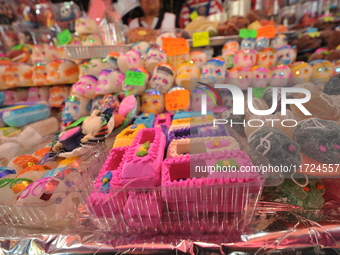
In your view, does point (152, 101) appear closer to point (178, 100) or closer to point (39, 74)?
point (178, 100)

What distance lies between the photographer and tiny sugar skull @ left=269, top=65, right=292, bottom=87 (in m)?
1.40

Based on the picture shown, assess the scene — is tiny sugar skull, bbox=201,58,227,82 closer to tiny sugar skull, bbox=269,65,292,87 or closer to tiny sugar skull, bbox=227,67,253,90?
tiny sugar skull, bbox=227,67,253,90

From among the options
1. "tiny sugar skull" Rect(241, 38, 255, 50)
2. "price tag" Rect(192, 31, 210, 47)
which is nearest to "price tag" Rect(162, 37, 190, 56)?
"price tag" Rect(192, 31, 210, 47)

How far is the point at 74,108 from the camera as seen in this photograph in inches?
58.4

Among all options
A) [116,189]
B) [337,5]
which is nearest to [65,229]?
[116,189]

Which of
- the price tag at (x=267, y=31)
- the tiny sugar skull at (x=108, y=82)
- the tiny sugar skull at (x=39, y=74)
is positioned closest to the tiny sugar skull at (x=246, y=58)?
the price tag at (x=267, y=31)

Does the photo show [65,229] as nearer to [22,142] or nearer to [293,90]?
[22,142]

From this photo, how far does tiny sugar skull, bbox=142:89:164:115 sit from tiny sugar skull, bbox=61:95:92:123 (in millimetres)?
500

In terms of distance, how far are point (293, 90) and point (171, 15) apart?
2.08 metres

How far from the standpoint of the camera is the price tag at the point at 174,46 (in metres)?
1.71

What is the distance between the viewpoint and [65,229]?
75cm

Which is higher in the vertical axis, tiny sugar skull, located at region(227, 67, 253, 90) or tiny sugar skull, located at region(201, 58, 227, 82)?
tiny sugar skull, located at region(201, 58, 227, 82)

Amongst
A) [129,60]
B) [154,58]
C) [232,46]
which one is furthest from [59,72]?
[232,46]

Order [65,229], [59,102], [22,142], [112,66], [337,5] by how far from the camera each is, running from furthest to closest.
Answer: [337,5], [59,102], [112,66], [22,142], [65,229]
